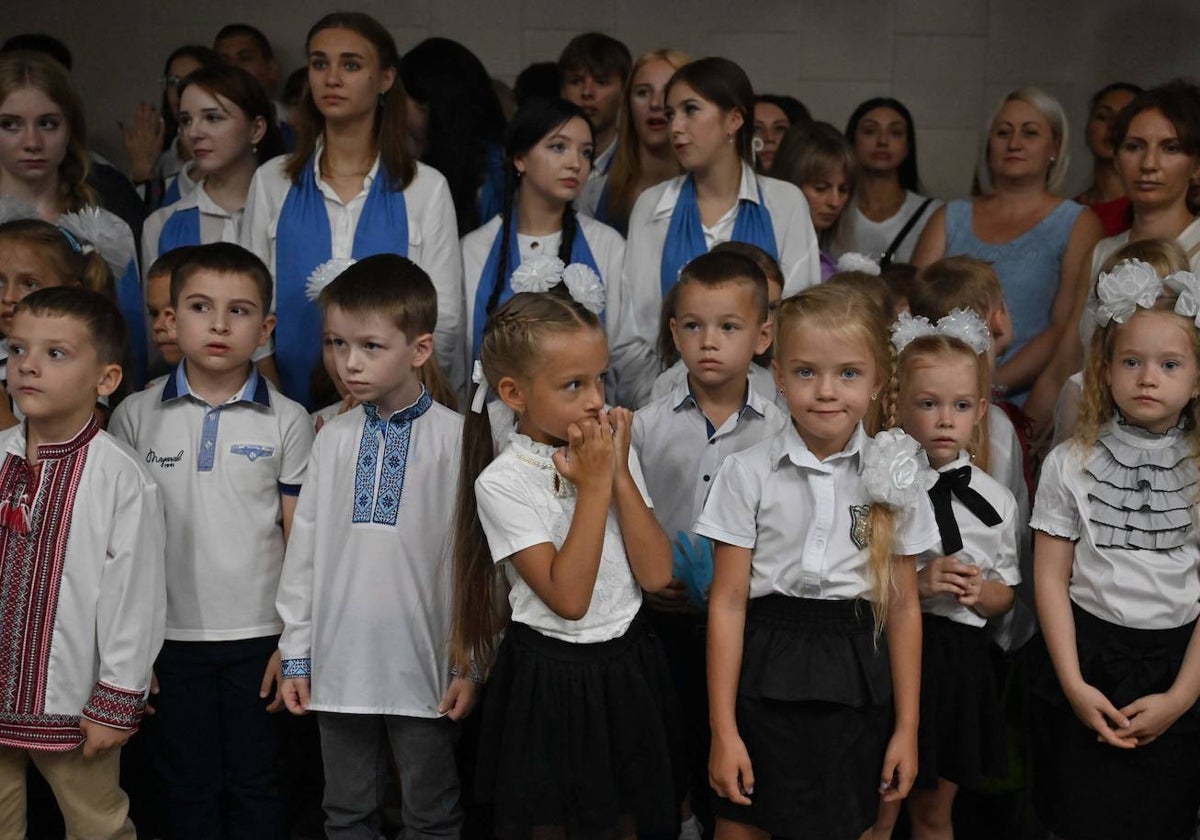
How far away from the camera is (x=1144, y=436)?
252cm

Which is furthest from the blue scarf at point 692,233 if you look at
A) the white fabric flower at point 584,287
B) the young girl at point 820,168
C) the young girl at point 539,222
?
the white fabric flower at point 584,287

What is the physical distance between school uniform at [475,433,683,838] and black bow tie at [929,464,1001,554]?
2.11 feet

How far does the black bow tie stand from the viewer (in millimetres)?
2531

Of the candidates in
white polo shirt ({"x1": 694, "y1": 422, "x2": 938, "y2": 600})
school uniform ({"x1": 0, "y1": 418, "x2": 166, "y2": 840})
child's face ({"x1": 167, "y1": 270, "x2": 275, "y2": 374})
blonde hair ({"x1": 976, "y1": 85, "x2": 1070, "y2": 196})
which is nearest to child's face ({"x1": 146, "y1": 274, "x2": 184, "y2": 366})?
child's face ({"x1": 167, "y1": 270, "x2": 275, "y2": 374})

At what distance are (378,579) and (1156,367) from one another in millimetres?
1579

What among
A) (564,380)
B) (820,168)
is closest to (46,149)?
(564,380)

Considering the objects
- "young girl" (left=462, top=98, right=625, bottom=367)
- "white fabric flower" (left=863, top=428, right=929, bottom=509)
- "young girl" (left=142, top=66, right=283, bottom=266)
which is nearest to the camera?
"white fabric flower" (left=863, top=428, right=929, bottom=509)

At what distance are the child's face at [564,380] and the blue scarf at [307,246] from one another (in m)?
1.08

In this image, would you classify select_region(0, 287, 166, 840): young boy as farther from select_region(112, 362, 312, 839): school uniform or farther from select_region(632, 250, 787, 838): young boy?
select_region(632, 250, 787, 838): young boy

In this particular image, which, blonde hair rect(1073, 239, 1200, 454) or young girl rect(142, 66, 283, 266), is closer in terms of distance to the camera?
blonde hair rect(1073, 239, 1200, 454)

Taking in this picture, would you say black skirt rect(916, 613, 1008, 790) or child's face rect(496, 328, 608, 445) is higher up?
child's face rect(496, 328, 608, 445)

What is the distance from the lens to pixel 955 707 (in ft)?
8.46

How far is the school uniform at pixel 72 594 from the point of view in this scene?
8.30ft

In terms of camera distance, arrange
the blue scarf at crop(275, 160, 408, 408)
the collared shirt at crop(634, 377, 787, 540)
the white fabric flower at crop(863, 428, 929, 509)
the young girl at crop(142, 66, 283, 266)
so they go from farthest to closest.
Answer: the young girl at crop(142, 66, 283, 266), the blue scarf at crop(275, 160, 408, 408), the collared shirt at crop(634, 377, 787, 540), the white fabric flower at crop(863, 428, 929, 509)
